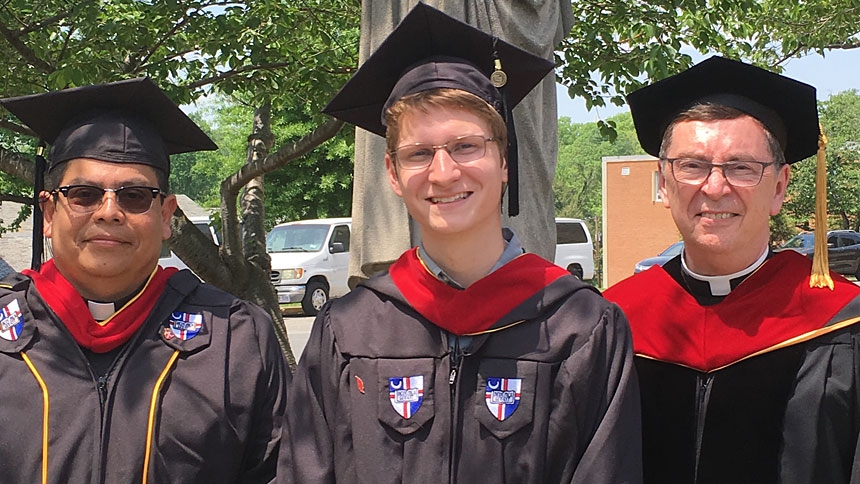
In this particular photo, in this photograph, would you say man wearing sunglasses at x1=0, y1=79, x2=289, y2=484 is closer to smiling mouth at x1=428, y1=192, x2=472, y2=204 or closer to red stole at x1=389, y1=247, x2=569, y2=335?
red stole at x1=389, y1=247, x2=569, y2=335

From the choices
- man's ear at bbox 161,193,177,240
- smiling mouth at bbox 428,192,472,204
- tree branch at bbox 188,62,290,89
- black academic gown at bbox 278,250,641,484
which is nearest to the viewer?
black academic gown at bbox 278,250,641,484

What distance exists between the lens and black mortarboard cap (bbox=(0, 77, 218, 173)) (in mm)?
2734

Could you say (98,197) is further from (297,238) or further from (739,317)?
(297,238)

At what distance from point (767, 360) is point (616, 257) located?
33.5 metres

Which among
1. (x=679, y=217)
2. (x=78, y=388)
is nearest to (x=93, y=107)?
(x=78, y=388)

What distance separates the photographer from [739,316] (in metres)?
2.61

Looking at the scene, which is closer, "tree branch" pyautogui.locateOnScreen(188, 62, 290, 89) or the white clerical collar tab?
the white clerical collar tab

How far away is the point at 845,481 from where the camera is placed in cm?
233

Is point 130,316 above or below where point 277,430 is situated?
above

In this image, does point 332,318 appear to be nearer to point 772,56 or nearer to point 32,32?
point 32,32

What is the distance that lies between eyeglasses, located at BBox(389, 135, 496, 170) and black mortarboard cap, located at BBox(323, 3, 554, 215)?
151 millimetres

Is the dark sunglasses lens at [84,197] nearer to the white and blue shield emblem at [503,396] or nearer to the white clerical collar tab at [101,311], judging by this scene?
the white clerical collar tab at [101,311]

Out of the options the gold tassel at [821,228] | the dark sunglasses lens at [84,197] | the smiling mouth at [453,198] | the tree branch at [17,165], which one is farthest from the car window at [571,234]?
the smiling mouth at [453,198]

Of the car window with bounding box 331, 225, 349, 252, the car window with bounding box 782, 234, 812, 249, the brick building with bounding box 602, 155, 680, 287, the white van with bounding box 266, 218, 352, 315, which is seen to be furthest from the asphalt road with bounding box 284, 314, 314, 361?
the brick building with bounding box 602, 155, 680, 287
